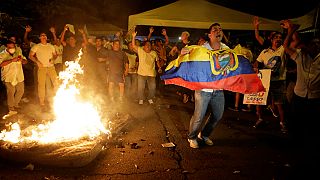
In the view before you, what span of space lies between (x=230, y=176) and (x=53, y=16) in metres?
16.0

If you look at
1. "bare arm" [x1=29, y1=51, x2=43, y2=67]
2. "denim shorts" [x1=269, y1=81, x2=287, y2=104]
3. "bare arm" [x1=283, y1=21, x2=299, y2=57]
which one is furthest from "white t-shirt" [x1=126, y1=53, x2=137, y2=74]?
"bare arm" [x1=283, y1=21, x2=299, y2=57]

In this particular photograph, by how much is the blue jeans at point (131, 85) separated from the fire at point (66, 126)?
3.43 meters

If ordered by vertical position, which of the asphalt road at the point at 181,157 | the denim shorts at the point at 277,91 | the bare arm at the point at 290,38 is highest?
the bare arm at the point at 290,38

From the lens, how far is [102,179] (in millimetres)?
4734

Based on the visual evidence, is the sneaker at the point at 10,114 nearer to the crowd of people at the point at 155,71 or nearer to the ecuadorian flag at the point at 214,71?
the crowd of people at the point at 155,71

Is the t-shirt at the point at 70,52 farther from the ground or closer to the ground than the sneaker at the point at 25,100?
farther from the ground

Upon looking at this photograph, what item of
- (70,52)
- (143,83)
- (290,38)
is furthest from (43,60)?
(290,38)

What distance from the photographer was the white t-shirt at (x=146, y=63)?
1020cm

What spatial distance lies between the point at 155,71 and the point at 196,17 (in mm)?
3066

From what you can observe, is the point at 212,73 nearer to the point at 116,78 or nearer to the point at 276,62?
the point at 276,62

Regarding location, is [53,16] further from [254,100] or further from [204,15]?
[254,100]

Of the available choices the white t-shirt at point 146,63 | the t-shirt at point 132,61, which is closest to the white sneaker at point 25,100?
the t-shirt at point 132,61

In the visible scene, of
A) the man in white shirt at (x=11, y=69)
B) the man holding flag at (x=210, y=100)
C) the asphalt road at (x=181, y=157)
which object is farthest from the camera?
the man in white shirt at (x=11, y=69)

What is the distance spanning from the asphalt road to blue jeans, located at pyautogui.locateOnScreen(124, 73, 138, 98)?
124 inches
